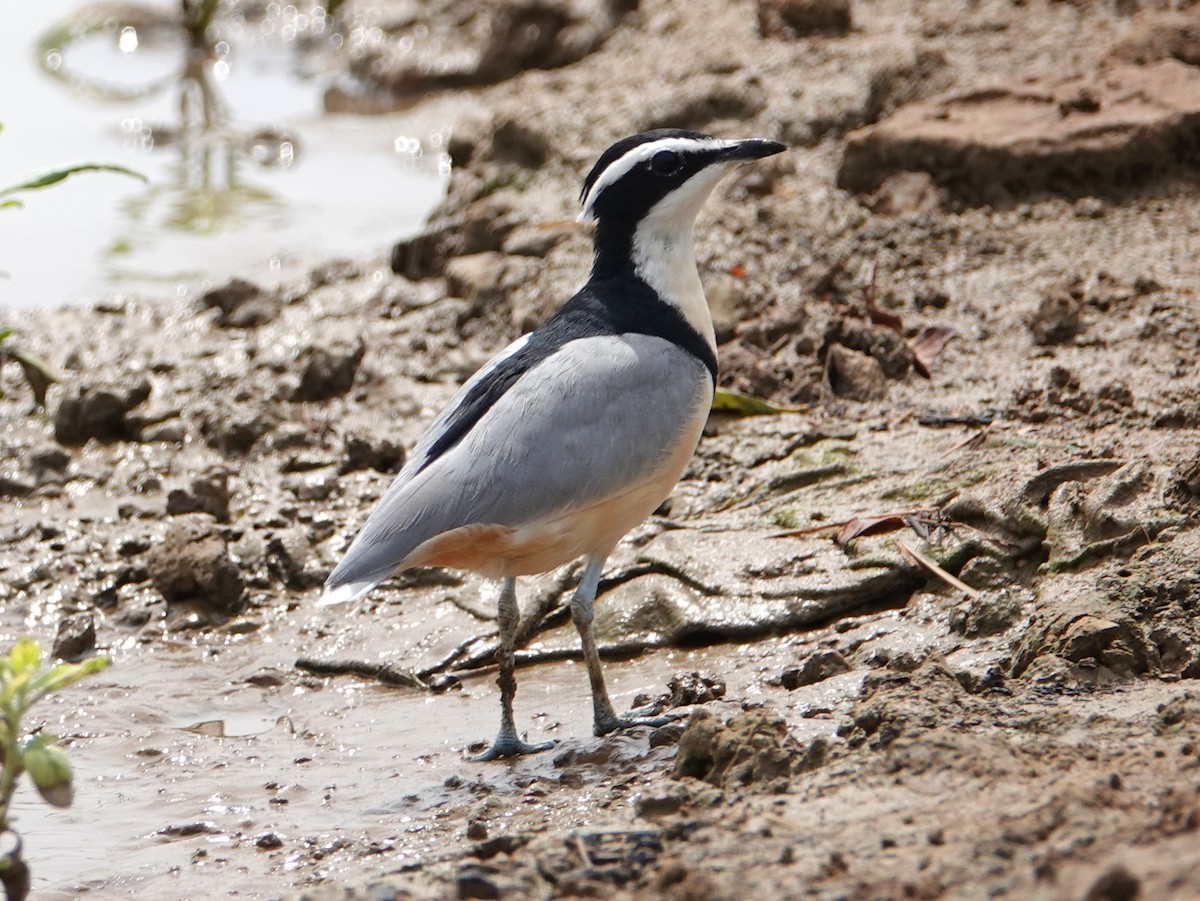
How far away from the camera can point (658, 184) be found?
582cm

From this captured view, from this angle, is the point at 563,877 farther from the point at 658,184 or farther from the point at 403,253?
the point at 403,253

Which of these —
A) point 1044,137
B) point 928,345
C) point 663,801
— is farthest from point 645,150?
point 1044,137

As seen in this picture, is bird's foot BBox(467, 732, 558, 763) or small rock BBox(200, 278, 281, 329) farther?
small rock BBox(200, 278, 281, 329)

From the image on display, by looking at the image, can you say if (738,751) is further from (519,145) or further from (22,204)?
(519,145)

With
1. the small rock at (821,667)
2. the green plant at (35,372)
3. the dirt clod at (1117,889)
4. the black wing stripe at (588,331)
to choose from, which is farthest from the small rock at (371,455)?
the dirt clod at (1117,889)

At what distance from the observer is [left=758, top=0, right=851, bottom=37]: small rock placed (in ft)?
32.6

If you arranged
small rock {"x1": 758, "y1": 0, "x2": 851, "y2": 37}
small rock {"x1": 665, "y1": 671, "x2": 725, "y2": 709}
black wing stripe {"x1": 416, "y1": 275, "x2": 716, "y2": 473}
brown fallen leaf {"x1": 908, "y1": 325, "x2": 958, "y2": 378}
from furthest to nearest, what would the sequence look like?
small rock {"x1": 758, "y1": 0, "x2": 851, "y2": 37}
brown fallen leaf {"x1": 908, "y1": 325, "x2": 958, "y2": 378}
black wing stripe {"x1": 416, "y1": 275, "x2": 716, "y2": 473}
small rock {"x1": 665, "y1": 671, "x2": 725, "y2": 709}

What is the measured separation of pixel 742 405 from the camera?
23.2ft

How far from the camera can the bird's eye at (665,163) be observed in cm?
579

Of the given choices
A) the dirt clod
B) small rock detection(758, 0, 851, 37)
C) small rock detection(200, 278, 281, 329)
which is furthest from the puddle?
the dirt clod

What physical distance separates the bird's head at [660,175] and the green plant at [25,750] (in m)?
2.83

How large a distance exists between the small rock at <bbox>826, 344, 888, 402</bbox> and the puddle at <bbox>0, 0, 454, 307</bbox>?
401 centimetres

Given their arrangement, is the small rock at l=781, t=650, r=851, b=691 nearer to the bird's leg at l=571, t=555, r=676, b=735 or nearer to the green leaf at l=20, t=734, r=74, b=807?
the bird's leg at l=571, t=555, r=676, b=735

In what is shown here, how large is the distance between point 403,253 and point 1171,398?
14.8 ft
